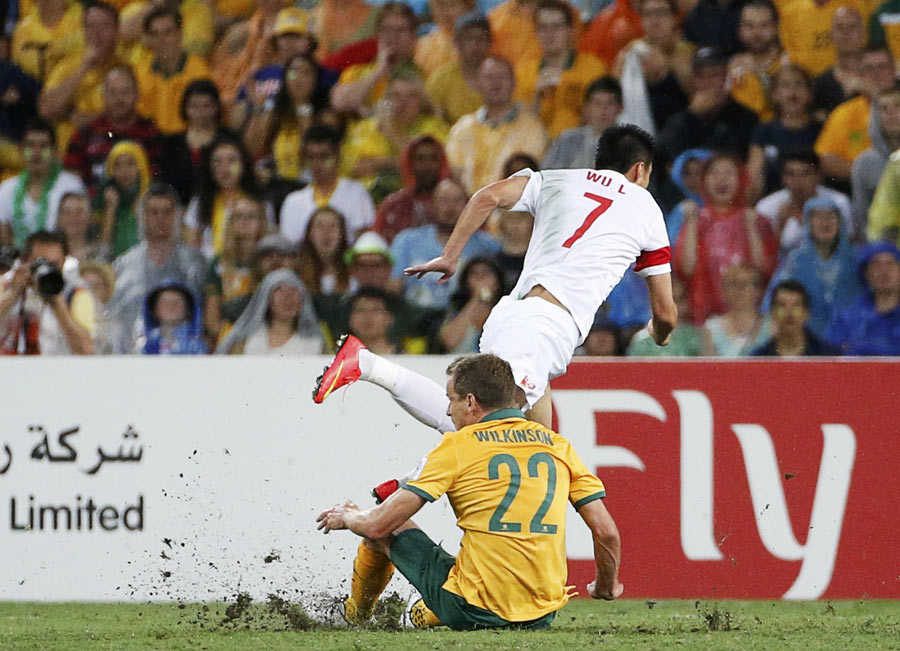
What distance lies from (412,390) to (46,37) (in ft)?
20.7

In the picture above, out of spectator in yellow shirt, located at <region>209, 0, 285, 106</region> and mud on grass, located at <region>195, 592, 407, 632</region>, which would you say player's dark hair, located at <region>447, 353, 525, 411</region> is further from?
spectator in yellow shirt, located at <region>209, 0, 285, 106</region>

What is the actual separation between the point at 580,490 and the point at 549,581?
334 millimetres

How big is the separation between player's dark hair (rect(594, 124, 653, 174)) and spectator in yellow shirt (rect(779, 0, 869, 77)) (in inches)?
165

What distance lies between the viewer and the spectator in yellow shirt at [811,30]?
9.45 m

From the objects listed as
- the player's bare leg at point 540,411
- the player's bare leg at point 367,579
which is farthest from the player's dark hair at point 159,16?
the player's bare leg at point 367,579

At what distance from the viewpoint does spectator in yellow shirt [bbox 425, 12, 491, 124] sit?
9.80m

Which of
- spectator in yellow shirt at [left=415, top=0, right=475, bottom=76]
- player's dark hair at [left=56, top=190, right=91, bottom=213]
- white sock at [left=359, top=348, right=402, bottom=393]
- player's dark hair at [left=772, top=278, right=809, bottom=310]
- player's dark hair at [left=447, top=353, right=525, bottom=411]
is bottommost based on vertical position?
white sock at [left=359, top=348, right=402, bottom=393]

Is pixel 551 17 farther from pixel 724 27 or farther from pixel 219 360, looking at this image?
pixel 219 360

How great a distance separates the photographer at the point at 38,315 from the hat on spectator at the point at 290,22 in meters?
2.78

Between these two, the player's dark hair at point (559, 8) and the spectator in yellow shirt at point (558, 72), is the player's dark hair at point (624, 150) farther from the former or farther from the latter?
the player's dark hair at point (559, 8)

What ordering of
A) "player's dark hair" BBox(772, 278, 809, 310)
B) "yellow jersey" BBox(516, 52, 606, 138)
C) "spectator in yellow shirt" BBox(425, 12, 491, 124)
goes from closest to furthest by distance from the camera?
"player's dark hair" BBox(772, 278, 809, 310)
"yellow jersey" BBox(516, 52, 606, 138)
"spectator in yellow shirt" BBox(425, 12, 491, 124)

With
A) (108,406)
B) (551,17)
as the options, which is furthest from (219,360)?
(551,17)

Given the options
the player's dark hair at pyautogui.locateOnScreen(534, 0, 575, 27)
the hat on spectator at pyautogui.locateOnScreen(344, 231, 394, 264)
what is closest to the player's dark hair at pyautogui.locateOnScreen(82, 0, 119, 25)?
the hat on spectator at pyautogui.locateOnScreen(344, 231, 394, 264)

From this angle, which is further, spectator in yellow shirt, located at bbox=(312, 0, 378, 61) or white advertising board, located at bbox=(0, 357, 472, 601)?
spectator in yellow shirt, located at bbox=(312, 0, 378, 61)
